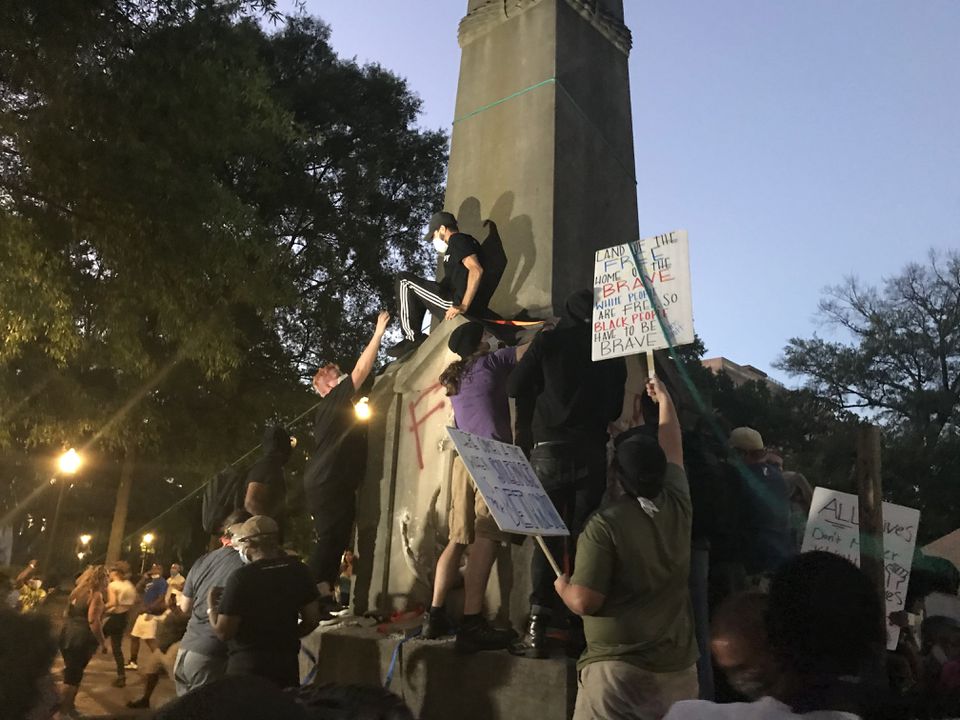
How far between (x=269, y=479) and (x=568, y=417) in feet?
7.03

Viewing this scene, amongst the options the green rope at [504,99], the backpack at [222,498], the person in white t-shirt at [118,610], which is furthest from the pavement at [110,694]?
the green rope at [504,99]

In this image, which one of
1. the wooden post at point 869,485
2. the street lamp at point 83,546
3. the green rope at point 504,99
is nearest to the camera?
the wooden post at point 869,485

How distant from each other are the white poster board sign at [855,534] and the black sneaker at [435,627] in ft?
6.69

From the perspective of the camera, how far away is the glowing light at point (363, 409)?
245 inches

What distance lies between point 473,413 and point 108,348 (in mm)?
9255

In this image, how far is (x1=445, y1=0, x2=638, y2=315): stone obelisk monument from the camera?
659cm

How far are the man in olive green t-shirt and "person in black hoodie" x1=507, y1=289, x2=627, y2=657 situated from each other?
4.34 feet

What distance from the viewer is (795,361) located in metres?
27.9

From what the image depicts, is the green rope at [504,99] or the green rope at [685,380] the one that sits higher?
the green rope at [504,99]

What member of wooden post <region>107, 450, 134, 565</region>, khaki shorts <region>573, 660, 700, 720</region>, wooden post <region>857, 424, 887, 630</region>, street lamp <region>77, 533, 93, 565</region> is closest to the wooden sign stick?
khaki shorts <region>573, 660, 700, 720</region>

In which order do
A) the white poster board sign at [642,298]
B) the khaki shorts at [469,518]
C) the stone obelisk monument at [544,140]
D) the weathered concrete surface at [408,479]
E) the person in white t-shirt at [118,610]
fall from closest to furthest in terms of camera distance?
the white poster board sign at [642,298] < the khaki shorts at [469,518] < the weathered concrete surface at [408,479] < the stone obelisk monument at [544,140] < the person in white t-shirt at [118,610]

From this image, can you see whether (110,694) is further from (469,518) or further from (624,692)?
(624,692)

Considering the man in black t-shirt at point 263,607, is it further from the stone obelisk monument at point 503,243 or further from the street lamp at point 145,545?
the street lamp at point 145,545

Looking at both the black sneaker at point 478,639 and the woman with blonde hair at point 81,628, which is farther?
the woman with blonde hair at point 81,628
